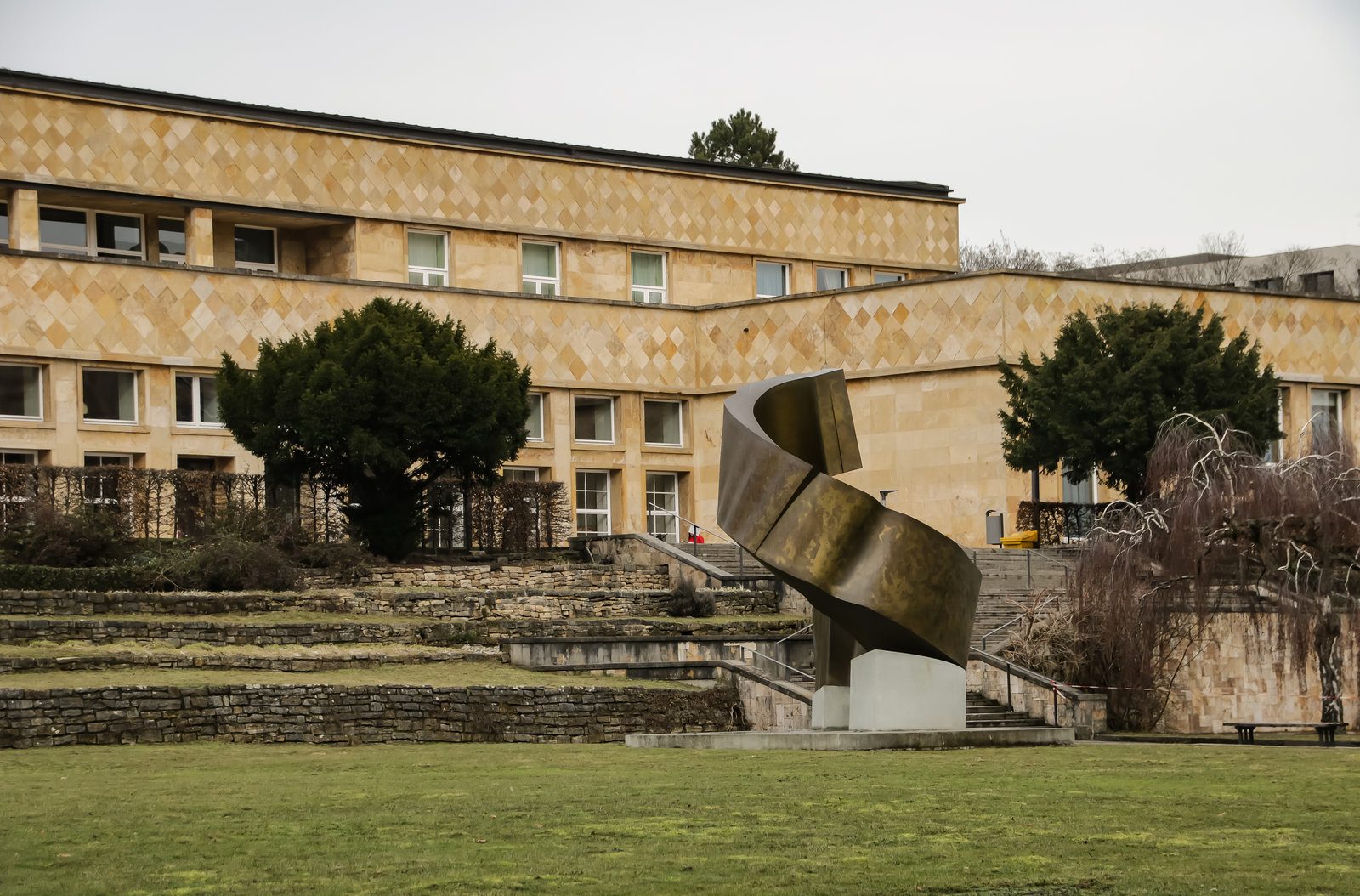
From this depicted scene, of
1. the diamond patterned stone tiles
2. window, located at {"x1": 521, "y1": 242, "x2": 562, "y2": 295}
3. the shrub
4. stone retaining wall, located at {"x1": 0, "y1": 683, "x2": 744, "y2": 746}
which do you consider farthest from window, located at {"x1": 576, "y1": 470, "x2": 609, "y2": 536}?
stone retaining wall, located at {"x1": 0, "y1": 683, "x2": 744, "y2": 746}

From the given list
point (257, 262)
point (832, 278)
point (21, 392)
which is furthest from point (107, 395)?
point (832, 278)

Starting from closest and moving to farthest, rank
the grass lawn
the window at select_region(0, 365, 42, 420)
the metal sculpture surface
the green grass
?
the grass lawn
the metal sculpture surface
the green grass
the window at select_region(0, 365, 42, 420)

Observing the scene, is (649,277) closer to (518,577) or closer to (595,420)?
(595,420)

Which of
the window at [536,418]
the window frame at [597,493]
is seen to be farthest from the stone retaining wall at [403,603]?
the window frame at [597,493]

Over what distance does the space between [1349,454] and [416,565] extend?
636 inches

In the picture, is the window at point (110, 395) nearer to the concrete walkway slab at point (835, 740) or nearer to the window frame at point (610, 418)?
the window frame at point (610, 418)

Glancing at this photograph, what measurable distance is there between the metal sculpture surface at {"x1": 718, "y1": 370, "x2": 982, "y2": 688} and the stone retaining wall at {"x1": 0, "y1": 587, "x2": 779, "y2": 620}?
27.2ft

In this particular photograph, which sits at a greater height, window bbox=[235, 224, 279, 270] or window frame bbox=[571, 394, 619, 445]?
window bbox=[235, 224, 279, 270]

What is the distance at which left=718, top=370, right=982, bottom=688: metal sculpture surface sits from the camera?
64.6 ft

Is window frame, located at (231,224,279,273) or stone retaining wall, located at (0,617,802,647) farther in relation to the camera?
window frame, located at (231,224,279,273)

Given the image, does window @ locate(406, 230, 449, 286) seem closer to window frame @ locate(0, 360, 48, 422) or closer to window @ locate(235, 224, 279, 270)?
window @ locate(235, 224, 279, 270)

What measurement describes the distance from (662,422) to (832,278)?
747cm

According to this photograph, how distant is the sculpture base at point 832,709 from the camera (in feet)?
70.1

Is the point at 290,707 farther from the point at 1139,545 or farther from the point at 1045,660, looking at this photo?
the point at 1139,545
